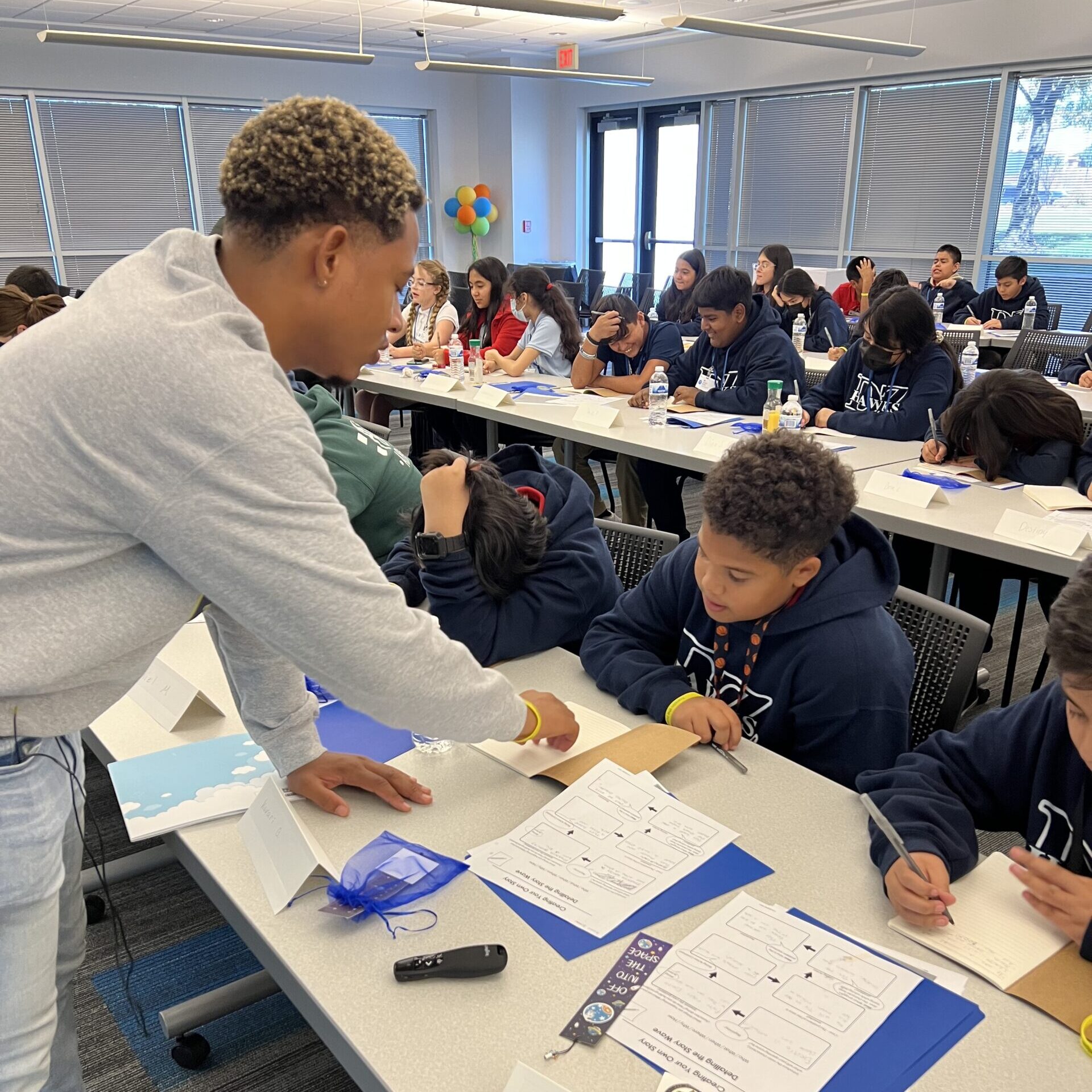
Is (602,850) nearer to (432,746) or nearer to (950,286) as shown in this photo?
(432,746)

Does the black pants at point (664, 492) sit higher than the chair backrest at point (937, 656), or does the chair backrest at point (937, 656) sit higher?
the chair backrest at point (937, 656)

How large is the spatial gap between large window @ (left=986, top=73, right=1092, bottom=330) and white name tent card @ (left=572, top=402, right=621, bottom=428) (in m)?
5.51

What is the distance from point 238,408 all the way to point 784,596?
971 mm

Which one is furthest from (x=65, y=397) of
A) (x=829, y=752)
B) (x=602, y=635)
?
(x=829, y=752)

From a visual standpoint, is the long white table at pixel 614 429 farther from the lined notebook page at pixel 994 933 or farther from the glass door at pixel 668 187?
the glass door at pixel 668 187

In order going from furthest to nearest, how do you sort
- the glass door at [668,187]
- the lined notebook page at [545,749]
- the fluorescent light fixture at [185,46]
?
the glass door at [668,187] < the fluorescent light fixture at [185,46] < the lined notebook page at [545,749]

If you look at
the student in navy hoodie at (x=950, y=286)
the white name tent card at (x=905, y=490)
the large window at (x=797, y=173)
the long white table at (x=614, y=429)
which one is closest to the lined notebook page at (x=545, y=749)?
the long white table at (x=614, y=429)

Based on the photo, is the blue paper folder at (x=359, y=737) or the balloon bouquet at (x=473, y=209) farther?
the balloon bouquet at (x=473, y=209)

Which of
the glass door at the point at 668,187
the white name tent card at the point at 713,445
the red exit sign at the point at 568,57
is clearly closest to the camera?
the white name tent card at the point at 713,445

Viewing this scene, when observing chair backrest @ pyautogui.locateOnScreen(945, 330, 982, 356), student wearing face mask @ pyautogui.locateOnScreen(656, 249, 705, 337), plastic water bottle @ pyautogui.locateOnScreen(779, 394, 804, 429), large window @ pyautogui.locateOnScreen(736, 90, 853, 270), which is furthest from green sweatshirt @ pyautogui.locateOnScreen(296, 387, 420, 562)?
large window @ pyautogui.locateOnScreen(736, 90, 853, 270)

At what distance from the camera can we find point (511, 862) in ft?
3.77

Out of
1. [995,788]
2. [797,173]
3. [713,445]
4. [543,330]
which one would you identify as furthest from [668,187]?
[995,788]

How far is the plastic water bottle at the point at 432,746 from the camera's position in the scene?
142cm

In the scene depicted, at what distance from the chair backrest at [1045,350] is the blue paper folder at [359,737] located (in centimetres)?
496
